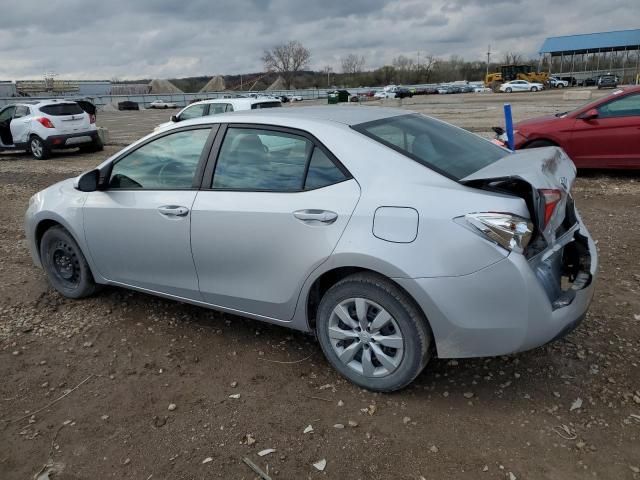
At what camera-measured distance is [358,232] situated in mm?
2799

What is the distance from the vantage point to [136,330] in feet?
13.1

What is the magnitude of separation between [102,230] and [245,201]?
140 cm

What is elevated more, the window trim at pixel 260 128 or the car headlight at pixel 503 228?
the window trim at pixel 260 128

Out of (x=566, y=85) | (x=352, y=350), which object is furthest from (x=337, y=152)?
(x=566, y=85)

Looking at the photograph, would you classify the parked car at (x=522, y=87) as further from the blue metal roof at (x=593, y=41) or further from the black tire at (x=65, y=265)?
the black tire at (x=65, y=265)

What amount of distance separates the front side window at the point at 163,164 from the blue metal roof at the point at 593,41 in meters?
97.7

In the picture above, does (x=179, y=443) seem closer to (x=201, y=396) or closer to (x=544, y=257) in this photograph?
(x=201, y=396)

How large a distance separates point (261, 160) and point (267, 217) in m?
0.44

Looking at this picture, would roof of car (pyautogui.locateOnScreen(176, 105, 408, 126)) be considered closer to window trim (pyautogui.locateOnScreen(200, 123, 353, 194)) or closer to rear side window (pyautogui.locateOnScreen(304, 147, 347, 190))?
window trim (pyautogui.locateOnScreen(200, 123, 353, 194))

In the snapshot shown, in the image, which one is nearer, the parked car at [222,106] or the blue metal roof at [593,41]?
the parked car at [222,106]

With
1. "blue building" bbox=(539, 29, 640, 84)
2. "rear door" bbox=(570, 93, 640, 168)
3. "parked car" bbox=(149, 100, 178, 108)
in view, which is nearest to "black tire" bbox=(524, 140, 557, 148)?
"rear door" bbox=(570, 93, 640, 168)

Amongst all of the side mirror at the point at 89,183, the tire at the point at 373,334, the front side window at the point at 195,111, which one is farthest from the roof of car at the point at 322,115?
the front side window at the point at 195,111

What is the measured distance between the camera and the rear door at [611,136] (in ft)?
26.4

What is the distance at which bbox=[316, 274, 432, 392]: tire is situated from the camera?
9.10ft
